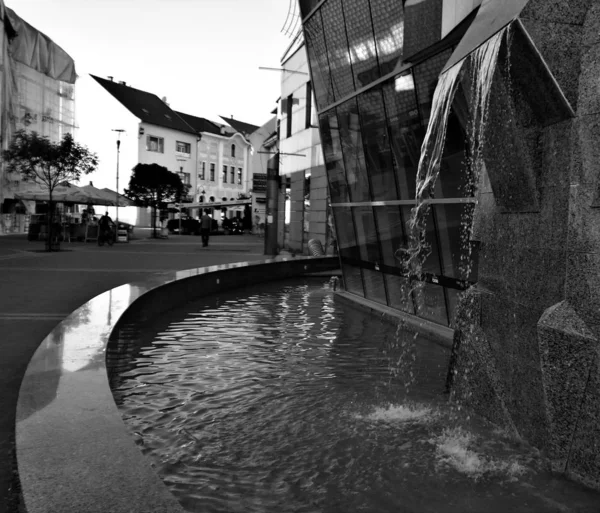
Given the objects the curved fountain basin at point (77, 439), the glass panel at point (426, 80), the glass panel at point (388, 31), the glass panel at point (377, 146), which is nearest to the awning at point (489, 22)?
the curved fountain basin at point (77, 439)

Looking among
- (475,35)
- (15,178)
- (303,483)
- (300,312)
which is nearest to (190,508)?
(303,483)

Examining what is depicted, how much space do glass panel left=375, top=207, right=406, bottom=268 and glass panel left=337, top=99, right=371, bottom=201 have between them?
658mm

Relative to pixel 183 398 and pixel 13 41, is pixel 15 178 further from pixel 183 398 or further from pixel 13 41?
pixel 183 398

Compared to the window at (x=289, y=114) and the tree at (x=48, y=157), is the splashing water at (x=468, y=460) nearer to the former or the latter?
the tree at (x=48, y=157)

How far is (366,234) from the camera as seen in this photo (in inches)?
530

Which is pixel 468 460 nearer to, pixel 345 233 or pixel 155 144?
pixel 345 233

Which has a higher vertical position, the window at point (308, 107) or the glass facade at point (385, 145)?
the window at point (308, 107)

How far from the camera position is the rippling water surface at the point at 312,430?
4012 mm

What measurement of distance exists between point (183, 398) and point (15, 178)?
44.8 m

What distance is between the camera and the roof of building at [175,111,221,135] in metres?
79.8

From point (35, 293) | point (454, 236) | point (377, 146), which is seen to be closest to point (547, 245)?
point (454, 236)

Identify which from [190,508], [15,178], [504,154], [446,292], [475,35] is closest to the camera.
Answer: [190,508]

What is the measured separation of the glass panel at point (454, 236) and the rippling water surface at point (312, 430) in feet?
4.71

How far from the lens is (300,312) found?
11.7 meters
